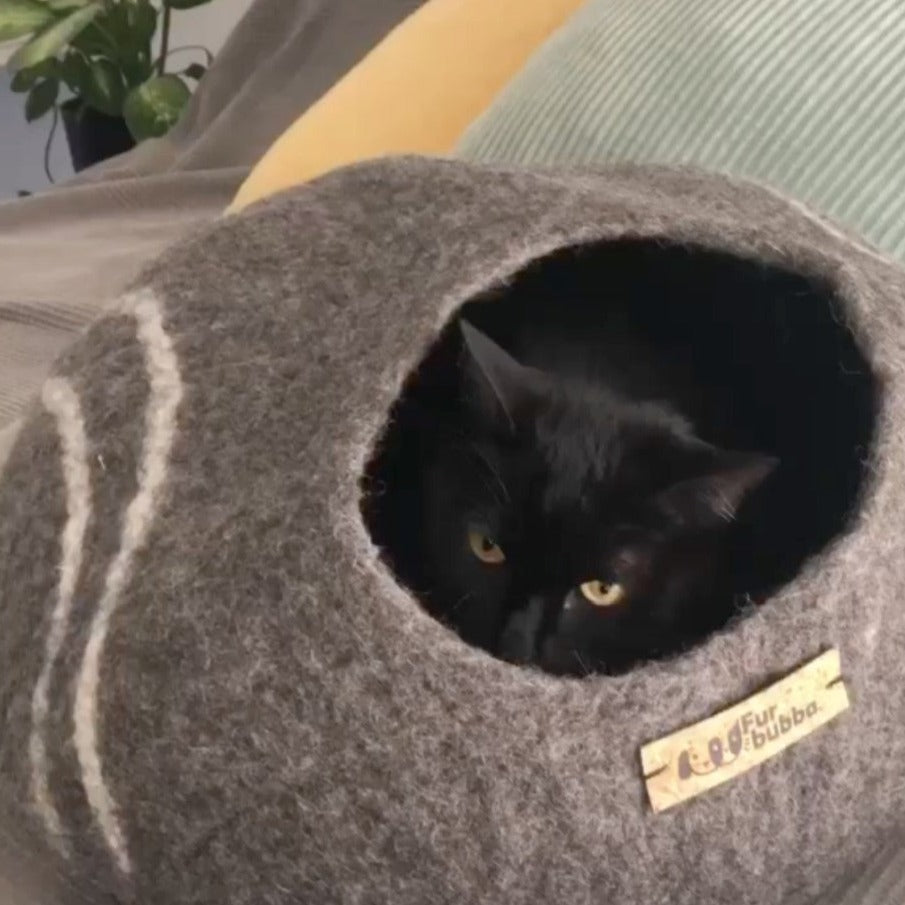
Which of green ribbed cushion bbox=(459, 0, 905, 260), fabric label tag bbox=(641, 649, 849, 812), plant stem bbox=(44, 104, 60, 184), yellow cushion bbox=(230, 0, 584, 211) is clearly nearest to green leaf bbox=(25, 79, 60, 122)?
plant stem bbox=(44, 104, 60, 184)

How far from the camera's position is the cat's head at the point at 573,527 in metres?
0.64

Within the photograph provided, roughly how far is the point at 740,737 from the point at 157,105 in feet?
5.30

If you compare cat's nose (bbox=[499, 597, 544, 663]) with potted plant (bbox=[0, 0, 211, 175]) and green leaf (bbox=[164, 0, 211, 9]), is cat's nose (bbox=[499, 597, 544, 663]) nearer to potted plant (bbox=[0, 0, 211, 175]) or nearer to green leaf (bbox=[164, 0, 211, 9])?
potted plant (bbox=[0, 0, 211, 175])

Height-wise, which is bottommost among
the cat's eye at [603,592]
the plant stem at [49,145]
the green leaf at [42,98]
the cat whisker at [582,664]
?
the plant stem at [49,145]

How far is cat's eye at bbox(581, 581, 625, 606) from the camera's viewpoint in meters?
0.65

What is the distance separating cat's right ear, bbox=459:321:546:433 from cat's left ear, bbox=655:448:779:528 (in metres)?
0.08

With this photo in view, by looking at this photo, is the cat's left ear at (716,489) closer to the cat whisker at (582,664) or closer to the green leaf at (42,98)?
the cat whisker at (582,664)

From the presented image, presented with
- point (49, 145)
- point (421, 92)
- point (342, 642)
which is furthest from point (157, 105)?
point (342, 642)

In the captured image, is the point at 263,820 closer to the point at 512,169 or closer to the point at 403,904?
the point at 403,904

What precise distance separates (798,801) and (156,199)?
41.9 inches

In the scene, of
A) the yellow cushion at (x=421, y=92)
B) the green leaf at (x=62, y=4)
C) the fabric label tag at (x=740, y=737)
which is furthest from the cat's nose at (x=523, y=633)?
the green leaf at (x=62, y=4)

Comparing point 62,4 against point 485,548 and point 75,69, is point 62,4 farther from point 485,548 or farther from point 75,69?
point 485,548

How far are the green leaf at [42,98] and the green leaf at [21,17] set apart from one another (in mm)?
220

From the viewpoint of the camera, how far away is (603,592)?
652 millimetres
